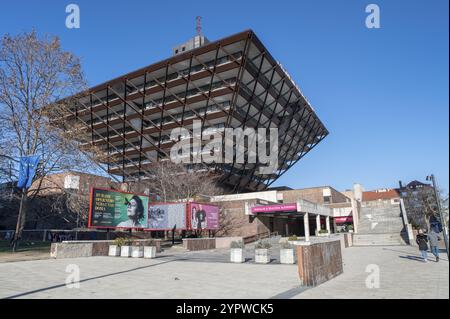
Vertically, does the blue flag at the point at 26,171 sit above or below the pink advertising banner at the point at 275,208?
above

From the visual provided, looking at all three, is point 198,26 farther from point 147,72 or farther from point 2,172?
point 2,172

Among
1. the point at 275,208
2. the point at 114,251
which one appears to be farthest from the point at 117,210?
the point at 275,208

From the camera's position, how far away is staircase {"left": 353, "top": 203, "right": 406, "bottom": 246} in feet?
104

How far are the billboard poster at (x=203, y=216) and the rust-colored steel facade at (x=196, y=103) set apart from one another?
54.5ft

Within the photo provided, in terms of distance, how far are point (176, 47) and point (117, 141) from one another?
3383 centimetres

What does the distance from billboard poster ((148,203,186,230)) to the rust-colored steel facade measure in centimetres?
1509

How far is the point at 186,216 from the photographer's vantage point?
28969 millimetres

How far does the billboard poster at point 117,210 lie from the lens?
20969mm

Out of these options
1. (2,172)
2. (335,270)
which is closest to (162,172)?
(2,172)

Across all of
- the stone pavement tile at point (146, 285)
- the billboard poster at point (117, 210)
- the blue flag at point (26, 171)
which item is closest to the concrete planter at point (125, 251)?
the billboard poster at point (117, 210)

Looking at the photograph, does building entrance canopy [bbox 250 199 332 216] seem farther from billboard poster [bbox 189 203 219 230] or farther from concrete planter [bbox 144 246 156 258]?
concrete planter [bbox 144 246 156 258]

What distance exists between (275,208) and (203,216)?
8805 millimetres

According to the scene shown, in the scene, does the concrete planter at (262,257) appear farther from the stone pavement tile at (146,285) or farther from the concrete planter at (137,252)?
the concrete planter at (137,252)

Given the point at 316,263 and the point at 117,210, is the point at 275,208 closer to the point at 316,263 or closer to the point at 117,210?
the point at 117,210
